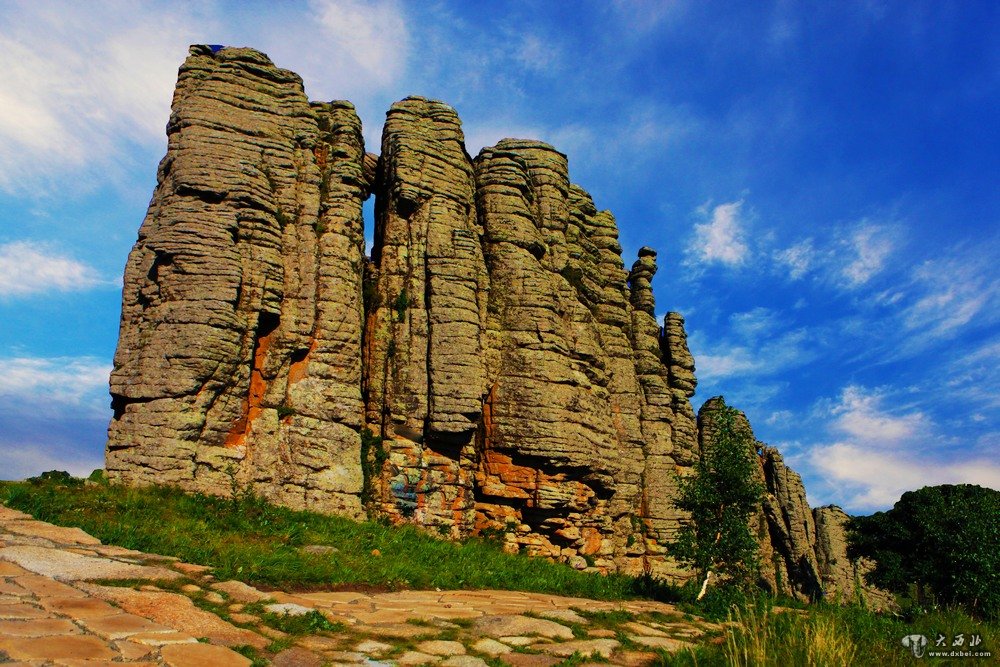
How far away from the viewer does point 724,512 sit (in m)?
18.3

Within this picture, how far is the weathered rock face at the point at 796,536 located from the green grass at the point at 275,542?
102 feet

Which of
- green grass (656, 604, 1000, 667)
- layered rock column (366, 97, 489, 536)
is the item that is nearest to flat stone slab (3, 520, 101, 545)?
green grass (656, 604, 1000, 667)

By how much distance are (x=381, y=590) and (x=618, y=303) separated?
1010 inches

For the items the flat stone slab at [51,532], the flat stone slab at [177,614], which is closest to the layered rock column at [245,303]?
the flat stone slab at [51,532]

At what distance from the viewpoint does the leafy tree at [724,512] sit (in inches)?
693

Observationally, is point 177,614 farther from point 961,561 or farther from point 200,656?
point 961,561

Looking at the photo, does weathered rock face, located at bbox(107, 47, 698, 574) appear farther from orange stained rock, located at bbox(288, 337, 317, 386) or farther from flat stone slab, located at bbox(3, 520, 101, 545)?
flat stone slab, located at bbox(3, 520, 101, 545)

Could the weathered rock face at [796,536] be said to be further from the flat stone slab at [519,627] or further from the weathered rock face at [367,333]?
the flat stone slab at [519,627]

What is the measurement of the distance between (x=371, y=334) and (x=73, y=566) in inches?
638

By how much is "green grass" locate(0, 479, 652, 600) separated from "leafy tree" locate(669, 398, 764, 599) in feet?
7.14

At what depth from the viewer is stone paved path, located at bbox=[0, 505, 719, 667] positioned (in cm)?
734

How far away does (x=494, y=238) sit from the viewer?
29203mm

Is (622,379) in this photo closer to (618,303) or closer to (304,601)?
(618,303)

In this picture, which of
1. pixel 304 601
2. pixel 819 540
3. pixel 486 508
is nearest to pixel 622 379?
pixel 486 508
